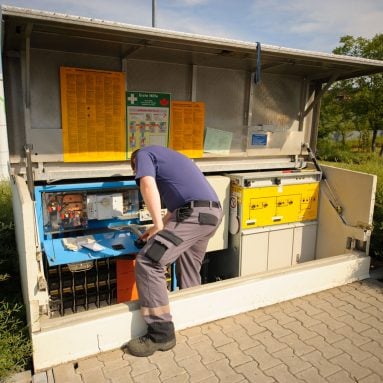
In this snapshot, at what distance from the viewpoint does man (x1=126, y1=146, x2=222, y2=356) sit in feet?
9.41

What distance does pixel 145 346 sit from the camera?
2861 millimetres

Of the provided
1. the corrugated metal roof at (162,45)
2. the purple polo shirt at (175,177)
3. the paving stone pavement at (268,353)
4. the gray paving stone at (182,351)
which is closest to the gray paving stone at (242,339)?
the paving stone pavement at (268,353)

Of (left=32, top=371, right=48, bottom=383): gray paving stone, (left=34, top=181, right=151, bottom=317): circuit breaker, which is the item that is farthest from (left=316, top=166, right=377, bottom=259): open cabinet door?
(left=32, top=371, right=48, bottom=383): gray paving stone

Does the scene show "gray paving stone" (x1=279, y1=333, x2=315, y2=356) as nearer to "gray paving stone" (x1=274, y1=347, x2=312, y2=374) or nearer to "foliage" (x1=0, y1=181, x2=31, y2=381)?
"gray paving stone" (x1=274, y1=347, x2=312, y2=374)

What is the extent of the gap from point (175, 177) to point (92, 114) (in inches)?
53.0

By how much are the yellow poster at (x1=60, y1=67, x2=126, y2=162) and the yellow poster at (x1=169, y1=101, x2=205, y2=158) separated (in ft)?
2.10

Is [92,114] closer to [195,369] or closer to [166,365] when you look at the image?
[166,365]

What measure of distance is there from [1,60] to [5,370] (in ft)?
8.87

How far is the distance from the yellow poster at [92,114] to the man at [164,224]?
3.09 feet

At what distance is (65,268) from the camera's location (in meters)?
3.46

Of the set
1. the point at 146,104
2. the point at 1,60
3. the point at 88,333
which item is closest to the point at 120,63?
the point at 146,104

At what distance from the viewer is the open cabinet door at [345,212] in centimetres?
430

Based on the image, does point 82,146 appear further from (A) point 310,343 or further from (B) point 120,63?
(A) point 310,343

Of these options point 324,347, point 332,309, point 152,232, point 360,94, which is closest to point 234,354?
point 324,347
